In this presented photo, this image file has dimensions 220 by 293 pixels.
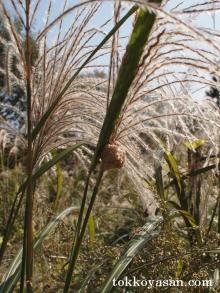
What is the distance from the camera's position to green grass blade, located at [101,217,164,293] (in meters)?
1.14

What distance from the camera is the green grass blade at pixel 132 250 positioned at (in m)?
1.14

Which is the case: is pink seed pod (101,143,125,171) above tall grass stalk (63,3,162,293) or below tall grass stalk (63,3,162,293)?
below

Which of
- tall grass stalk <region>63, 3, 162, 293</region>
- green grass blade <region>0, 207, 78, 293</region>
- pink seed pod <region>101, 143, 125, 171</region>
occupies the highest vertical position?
tall grass stalk <region>63, 3, 162, 293</region>

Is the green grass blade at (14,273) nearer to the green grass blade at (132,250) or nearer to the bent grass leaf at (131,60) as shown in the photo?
the green grass blade at (132,250)

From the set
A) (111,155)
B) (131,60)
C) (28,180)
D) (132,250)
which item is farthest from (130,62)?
(132,250)

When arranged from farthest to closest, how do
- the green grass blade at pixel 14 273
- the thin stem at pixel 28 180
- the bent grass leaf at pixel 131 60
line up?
the green grass blade at pixel 14 273, the thin stem at pixel 28 180, the bent grass leaf at pixel 131 60

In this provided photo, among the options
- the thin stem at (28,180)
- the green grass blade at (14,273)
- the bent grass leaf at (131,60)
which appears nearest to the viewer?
the bent grass leaf at (131,60)

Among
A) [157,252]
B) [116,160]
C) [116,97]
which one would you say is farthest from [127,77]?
[157,252]

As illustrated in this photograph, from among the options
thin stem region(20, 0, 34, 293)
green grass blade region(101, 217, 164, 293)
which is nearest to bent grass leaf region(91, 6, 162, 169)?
thin stem region(20, 0, 34, 293)

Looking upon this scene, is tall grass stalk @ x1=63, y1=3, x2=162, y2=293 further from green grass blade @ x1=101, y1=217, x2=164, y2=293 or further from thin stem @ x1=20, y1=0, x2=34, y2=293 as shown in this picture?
green grass blade @ x1=101, y1=217, x2=164, y2=293

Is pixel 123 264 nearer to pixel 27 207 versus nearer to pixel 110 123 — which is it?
pixel 27 207

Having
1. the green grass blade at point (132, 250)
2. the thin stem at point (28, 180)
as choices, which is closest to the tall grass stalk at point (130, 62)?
the thin stem at point (28, 180)

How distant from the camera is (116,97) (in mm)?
804

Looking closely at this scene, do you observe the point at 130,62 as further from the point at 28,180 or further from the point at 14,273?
the point at 14,273
